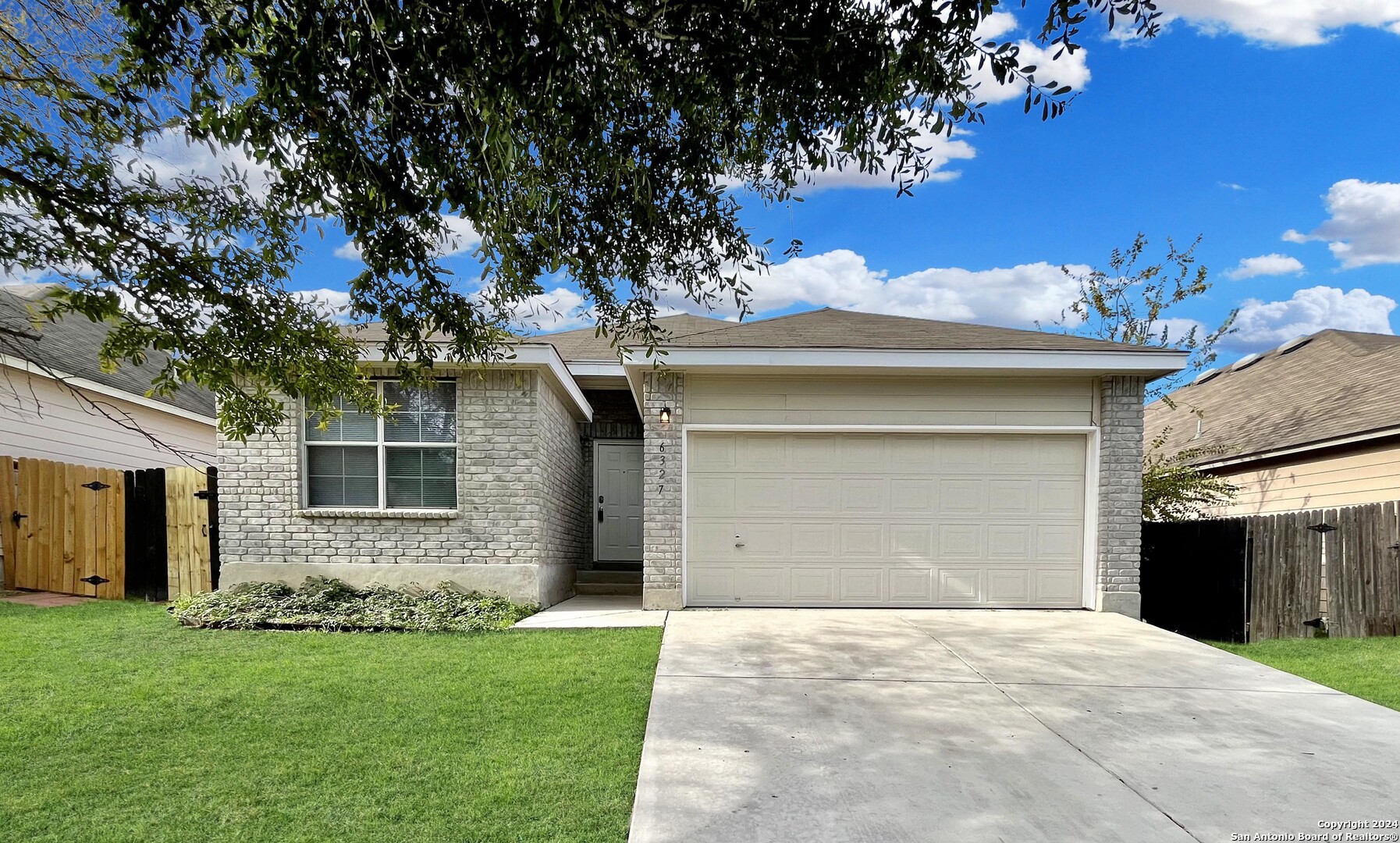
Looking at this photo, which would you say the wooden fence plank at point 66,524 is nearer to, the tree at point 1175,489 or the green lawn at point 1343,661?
the green lawn at point 1343,661

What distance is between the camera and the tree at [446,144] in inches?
128

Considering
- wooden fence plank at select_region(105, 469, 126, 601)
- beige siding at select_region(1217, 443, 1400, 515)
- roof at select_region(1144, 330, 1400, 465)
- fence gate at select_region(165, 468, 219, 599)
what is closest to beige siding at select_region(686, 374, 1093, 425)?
beige siding at select_region(1217, 443, 1400, 515)

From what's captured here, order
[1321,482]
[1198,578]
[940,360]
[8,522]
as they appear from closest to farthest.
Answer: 1. [940,360]
2. [1198,578]
3. [8,522]
4. [1321,482]

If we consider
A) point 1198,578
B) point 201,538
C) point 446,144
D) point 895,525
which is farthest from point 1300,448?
point 201,538

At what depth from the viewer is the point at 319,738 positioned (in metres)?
4.20

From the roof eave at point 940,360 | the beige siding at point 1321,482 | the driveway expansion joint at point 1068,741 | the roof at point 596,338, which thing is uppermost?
the roof at point 596,338

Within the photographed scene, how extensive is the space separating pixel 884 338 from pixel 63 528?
35.3ft

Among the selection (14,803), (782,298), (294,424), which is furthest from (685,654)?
(294,424)

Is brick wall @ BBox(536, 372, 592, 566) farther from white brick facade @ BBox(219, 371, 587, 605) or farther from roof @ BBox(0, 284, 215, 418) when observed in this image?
roof @ BBox(0, 284, 215, 418)

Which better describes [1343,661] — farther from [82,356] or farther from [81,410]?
[82,356]

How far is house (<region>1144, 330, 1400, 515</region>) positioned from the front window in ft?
37.1

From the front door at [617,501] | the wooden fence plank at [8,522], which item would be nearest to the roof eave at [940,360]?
the front door at [617,501]

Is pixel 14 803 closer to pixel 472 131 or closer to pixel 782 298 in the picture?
pixel 472 131

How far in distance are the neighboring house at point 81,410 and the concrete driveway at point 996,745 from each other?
758cm
